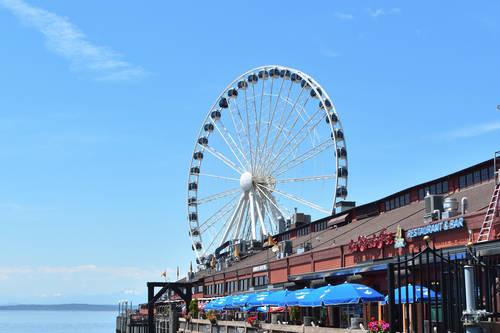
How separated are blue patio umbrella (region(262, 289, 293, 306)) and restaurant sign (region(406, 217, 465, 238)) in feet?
22.7

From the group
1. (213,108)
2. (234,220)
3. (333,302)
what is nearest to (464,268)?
(333,302)

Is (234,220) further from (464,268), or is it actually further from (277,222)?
(464,268)

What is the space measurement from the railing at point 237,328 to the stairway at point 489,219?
789cm

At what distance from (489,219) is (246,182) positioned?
148 feet

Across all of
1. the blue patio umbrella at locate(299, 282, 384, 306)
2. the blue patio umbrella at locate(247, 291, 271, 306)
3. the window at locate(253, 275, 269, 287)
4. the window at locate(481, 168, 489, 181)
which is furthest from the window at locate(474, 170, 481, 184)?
the window at locate(253, 275, 269, 287)

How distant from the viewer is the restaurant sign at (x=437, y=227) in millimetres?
31802

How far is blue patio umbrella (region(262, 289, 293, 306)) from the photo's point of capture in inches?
1337

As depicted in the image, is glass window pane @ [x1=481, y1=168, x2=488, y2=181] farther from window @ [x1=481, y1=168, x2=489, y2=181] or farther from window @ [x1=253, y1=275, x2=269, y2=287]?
window @ [x1=253, y1=275, x2=269, y2=287]

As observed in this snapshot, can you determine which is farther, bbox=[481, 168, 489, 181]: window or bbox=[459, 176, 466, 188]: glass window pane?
bbox=[459, 176, 466, 188]: glass window pane

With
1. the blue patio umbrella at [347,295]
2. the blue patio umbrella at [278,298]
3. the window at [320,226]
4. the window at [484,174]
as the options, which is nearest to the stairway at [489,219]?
the blue patio umbrella at [347,295]

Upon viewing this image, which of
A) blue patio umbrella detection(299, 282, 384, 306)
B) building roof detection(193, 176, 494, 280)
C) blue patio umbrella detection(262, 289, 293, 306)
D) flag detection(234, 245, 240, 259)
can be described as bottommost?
blue patio umbrella detection(262, 289, 293, 306)

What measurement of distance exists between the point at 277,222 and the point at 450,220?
4067 cm

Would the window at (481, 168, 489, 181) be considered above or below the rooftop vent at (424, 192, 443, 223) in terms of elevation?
above

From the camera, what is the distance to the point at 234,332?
127 feet
